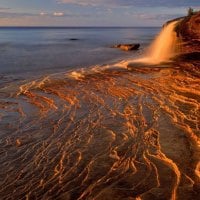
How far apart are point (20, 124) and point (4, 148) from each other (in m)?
1.96

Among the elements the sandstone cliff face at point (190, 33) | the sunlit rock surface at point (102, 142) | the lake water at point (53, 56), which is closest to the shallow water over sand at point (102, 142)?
the sunlit rock surface at point (102, 142)

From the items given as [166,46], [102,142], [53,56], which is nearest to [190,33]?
[166,46]

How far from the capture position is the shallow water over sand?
660 centimetres

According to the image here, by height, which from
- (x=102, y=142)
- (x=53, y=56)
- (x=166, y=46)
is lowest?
(x=53, y=56)

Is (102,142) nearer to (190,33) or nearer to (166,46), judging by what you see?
(190,33)

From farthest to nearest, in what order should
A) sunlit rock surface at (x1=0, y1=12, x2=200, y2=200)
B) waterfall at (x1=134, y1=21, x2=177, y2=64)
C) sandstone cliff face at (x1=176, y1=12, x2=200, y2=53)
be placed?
waterfall at (x1=134, y1=21, x2=177, y2=64) → sandstone cliff face at (x1=176, y1=12, x2=200, y2=53) → sunlit rock surface at (x1=0, y1=12, x2=200, y2=200)

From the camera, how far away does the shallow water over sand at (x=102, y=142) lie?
21.6ft

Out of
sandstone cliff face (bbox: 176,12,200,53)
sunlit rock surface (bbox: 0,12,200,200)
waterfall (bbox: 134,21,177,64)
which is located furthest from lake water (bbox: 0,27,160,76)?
sunlit rock surface (bbox: 0,12,200,200)

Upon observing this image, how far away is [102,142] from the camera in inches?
348

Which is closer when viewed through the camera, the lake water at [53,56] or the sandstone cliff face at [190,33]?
the sandstone cliff face at [190,33]

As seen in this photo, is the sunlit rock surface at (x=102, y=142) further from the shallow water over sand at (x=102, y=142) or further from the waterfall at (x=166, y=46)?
the waterfall at (x=166, y=46)

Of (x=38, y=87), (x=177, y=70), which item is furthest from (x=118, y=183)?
(x=177, y=70)

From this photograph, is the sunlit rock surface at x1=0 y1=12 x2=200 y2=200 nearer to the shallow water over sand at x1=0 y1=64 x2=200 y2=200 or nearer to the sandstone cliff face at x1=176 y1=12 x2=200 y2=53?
the shallow water over sand at x1=0 y1=64 x2=200 y2=200

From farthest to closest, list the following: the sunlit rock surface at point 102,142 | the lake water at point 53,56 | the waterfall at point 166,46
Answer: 1. the lake water at point 53,56
2. the waterfall at point 166,46
3. the sunlit rock surface at point 102,142
